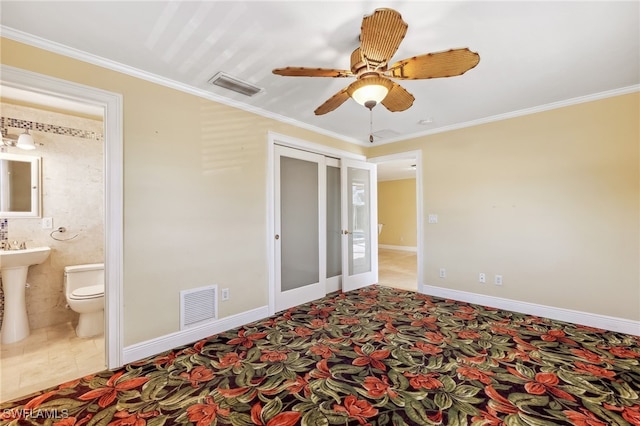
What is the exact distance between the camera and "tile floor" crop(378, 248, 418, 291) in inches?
196

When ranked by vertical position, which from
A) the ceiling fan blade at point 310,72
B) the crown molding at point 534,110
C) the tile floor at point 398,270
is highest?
the crown molding at point 534,110

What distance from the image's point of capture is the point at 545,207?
332 cm

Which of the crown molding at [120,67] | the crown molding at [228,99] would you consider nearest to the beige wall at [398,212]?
the crown molding at [228,99]

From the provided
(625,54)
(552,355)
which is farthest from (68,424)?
(625,54)

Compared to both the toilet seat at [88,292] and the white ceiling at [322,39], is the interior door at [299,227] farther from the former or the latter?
the toilet seat at [88,292]

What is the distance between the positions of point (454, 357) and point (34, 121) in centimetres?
506

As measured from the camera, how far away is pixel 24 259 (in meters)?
2.72

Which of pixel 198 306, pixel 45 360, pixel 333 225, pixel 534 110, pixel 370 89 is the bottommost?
pixel 45 360

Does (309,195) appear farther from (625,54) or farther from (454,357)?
(625,54)

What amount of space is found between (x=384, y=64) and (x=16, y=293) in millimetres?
4088

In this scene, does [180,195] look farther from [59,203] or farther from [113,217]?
[59,203]

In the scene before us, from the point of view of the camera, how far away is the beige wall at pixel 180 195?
239cm

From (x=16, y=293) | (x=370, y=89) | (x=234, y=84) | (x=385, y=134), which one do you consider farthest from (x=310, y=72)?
(x=16, y=293)

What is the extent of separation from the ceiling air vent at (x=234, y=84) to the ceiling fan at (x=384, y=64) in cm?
103
